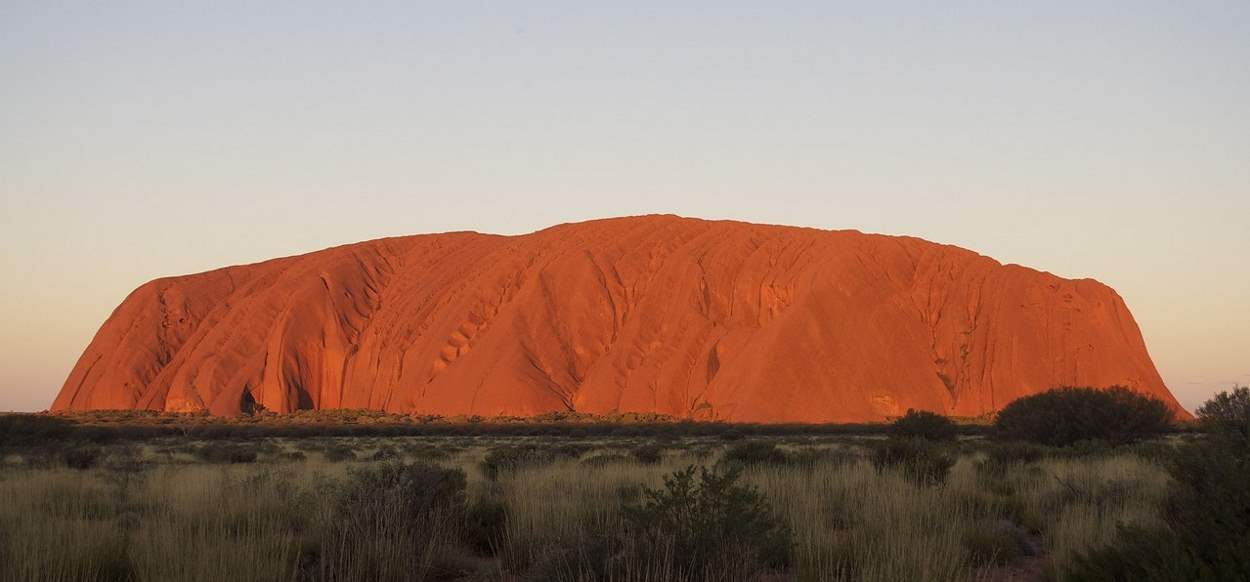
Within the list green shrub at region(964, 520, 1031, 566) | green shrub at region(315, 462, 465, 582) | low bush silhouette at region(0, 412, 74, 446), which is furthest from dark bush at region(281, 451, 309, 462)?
green shrub at region(964, 520, 1031, 566)

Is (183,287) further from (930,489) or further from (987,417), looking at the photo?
(930,489)

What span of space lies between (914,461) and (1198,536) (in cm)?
950

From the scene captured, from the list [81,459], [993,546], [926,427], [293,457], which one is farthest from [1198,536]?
[926,427]

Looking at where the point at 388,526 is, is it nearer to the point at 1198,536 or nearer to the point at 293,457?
the point at 1198,536

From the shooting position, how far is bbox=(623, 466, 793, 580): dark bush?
6.22 meters

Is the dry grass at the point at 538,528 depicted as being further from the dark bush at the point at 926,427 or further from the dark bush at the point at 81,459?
the dark bush at the point at 926,427

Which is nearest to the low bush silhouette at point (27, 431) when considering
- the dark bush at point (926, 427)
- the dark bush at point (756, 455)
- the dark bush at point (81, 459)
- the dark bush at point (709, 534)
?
the dark bush at point (81, 459)

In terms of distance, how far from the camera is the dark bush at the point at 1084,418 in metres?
24.4

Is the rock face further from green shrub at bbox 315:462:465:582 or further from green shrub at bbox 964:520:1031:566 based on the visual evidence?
green shrub at bbox 315:462:465:582

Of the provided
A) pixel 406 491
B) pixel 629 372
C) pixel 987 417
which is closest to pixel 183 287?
pixel 629 372

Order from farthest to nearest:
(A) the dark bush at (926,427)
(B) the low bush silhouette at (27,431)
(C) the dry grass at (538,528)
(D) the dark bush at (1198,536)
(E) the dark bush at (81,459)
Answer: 1. (B) the low bush silhouette at (27,431)
2. (A) the dark bush at (926,427)
3. (E) the dark bush at (81,459)
4. (C) the dry grass at (538,528)
5. (D) the dark bush at (1198,536)

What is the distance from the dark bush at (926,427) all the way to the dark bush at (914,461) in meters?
14.5

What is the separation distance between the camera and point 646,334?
2965 inches

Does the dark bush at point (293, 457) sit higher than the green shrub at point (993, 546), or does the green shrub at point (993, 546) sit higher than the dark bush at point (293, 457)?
the green shrub at point (993, 546)
